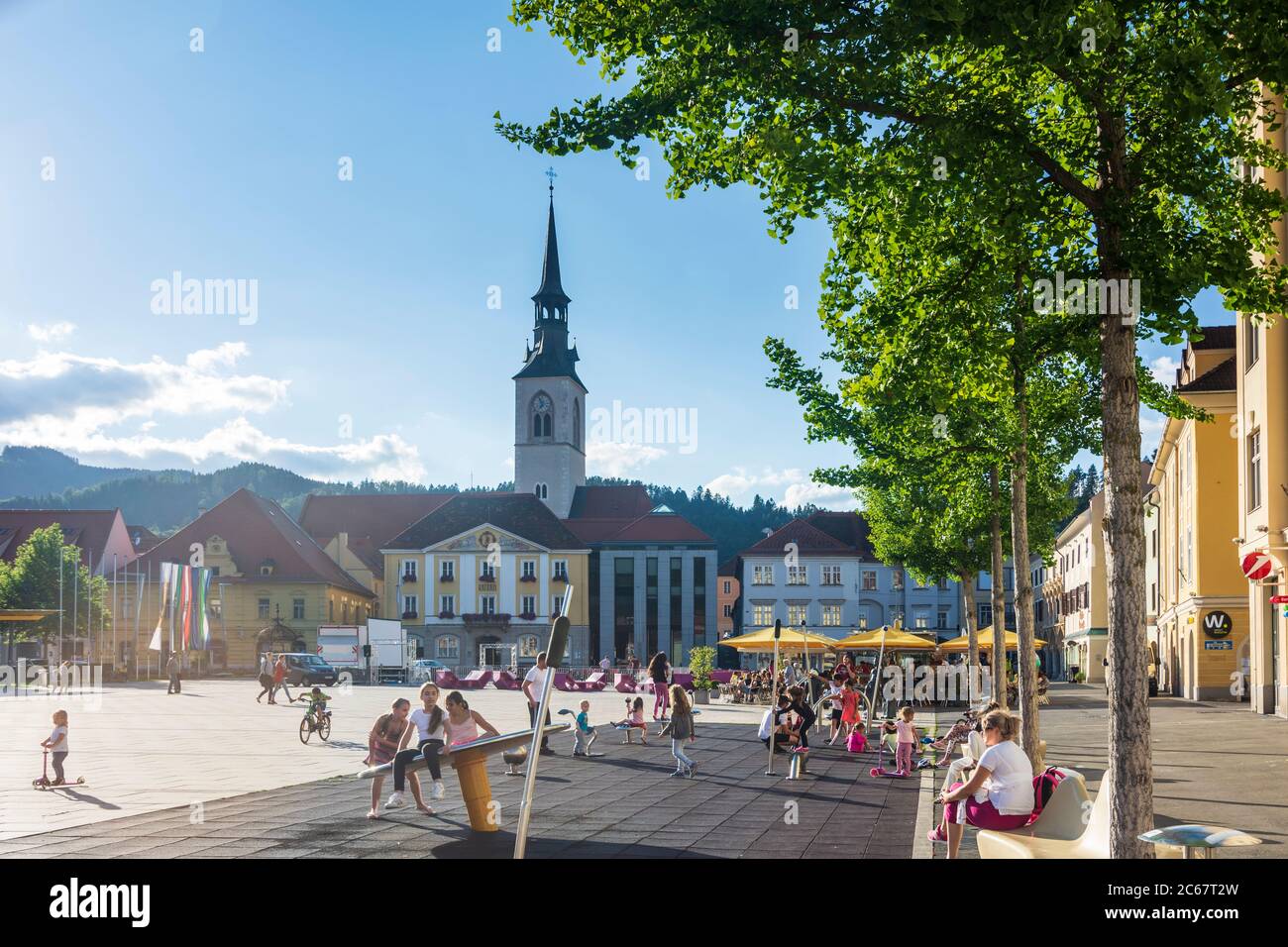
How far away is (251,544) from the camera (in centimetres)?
10181

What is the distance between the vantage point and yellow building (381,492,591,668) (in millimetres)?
104750

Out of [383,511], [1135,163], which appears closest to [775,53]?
[1135,163]

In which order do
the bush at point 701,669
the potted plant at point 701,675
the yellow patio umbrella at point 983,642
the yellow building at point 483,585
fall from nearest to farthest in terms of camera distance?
the yellow patio umbrella at point 983,642 → the potted plant at point 701,675 → the bush at point 701,669 → the yellow building at point 483,585

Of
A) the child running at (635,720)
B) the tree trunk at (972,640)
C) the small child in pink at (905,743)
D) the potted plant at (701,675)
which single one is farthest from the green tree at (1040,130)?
the potted plant at (701,675)

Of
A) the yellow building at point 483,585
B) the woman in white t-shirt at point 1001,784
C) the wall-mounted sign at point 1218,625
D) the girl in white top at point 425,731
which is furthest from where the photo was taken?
the yellow building at point 483,585

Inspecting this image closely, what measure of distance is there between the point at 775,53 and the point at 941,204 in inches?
78.5

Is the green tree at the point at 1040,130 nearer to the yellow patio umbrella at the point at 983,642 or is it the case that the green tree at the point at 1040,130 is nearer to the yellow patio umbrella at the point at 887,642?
the yellow patio umbrella at the point at 887,642

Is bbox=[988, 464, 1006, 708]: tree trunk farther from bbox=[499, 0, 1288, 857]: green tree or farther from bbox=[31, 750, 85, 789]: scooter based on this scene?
bbox=[31, 750, 85, 789]: scooter

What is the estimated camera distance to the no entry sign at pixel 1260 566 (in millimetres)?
31906

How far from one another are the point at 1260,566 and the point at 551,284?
325 ft

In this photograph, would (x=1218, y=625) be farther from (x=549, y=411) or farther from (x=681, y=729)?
(x=549, y=411)

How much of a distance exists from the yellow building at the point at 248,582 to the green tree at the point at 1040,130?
8912cm

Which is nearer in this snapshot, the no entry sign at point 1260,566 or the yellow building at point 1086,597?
the no entry sign at point 1260,566

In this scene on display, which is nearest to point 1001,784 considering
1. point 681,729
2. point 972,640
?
point 681,729
